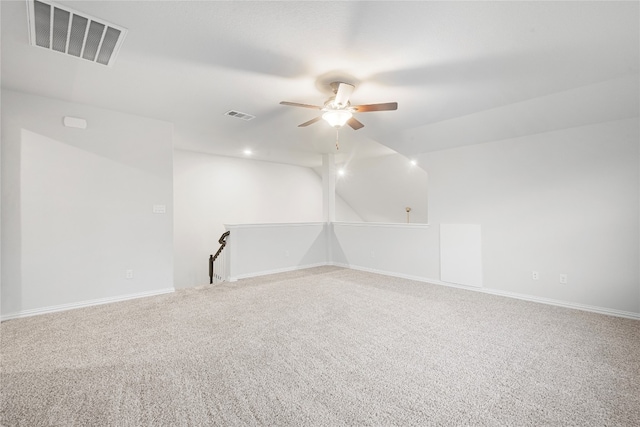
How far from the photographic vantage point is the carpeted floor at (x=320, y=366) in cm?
172

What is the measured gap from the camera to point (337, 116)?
10.3 feet

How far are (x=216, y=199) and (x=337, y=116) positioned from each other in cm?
480

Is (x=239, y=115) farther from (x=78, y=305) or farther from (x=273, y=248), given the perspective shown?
(x=78, y=305)

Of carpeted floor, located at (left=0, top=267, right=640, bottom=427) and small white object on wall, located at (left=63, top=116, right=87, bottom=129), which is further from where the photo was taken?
small white object on wall, located at (left=63, top=116, right=87, bottom=129)

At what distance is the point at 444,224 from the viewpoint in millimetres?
4895

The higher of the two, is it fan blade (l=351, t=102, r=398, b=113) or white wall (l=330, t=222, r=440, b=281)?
fan blade (l=351, t=102, r=398, b=113)

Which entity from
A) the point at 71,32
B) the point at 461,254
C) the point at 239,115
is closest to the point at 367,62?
the point at 239,115

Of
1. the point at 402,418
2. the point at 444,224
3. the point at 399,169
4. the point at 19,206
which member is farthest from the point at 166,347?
the point at 399,169

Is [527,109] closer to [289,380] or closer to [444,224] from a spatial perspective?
[444,224]

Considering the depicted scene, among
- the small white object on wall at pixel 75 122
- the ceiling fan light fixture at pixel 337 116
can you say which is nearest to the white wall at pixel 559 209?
the ceiling fan light fixture at pixel 337 116

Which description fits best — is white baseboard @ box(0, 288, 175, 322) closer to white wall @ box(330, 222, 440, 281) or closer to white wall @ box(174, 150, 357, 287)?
white wall @ box(174, 150, 357, 287)

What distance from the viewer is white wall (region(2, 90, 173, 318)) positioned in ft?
10.9

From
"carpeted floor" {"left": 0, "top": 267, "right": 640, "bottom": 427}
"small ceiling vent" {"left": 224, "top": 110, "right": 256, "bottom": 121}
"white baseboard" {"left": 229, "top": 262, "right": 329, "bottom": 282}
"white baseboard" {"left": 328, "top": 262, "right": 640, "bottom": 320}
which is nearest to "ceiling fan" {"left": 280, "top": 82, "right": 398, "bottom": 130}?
"small ceiling vent" {"left": 224, "top": 110, "right": 256, "bottom": 121}

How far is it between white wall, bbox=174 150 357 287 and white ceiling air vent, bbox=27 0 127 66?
4158 millimetres
